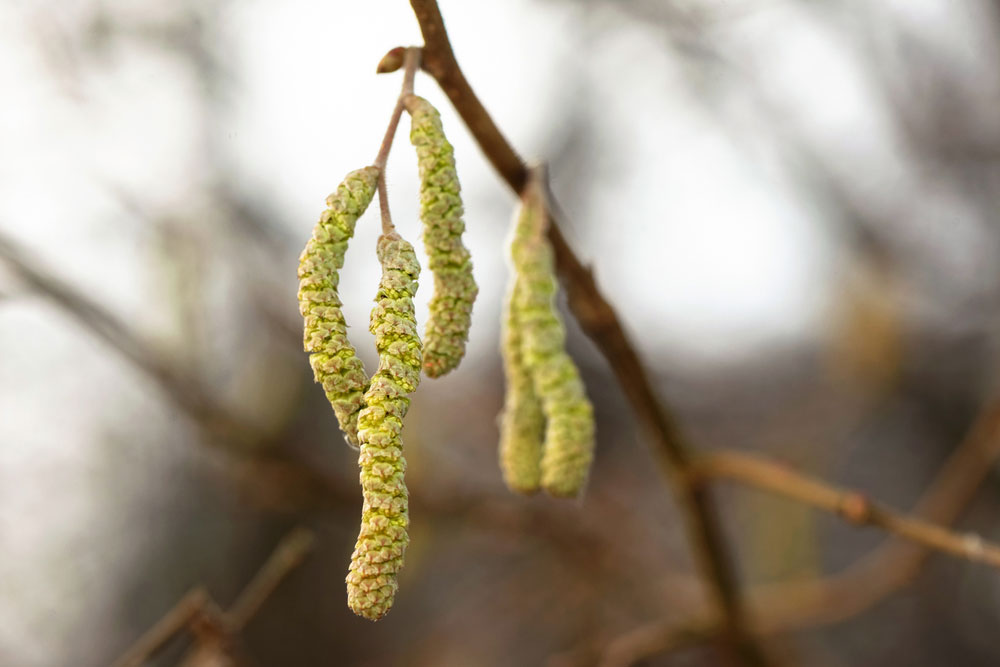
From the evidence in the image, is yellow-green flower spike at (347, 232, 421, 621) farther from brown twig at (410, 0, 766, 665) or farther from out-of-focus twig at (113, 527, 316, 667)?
out-of-focus twig at (113, 527, 316, 667)

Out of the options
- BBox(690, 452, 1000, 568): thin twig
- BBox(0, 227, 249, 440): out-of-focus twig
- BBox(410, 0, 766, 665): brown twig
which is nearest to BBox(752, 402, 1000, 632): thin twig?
BBox(410, 0, 766, 665): brown twig

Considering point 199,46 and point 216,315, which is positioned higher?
point 199,46

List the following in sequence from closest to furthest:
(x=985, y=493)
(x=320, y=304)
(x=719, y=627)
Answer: (x=320, y=304) → (x=719, y=627) → (x=985, y=493)

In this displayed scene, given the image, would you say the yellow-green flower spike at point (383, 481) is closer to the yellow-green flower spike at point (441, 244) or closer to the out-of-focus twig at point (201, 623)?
the yellow-green flower spike at point (441, 244)

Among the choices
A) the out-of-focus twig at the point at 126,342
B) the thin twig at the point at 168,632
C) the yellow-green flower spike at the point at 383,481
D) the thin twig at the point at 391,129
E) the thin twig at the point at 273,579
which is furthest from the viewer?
the out-of-focus twig at the point at 126,342

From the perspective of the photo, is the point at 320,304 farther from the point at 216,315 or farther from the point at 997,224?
the point at 997,224

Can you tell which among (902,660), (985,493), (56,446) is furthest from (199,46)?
(902,660)

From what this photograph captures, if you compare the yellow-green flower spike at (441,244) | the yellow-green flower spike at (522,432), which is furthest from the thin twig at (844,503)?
the yellow-green flower spike at (441,244)
